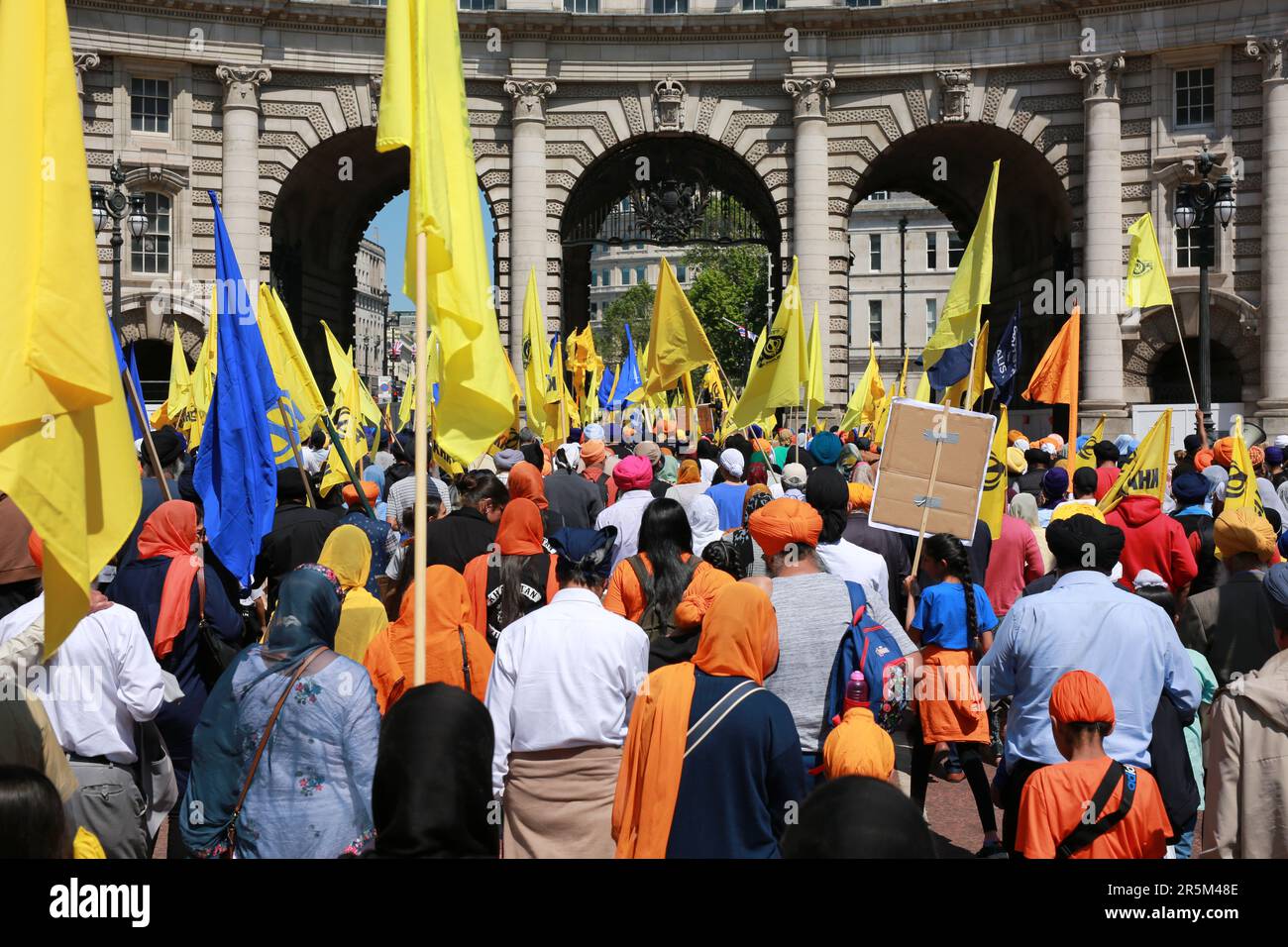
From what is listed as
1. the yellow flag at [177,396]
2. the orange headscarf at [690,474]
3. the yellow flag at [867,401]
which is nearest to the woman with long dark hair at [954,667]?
the orange headscarf at [690,474]

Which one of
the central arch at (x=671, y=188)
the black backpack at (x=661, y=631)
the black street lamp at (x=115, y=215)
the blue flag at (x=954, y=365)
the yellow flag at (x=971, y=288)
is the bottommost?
the black backpack at (x=661, y=631)

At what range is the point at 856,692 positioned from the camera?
609 centimetres

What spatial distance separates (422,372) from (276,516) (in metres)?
5.01

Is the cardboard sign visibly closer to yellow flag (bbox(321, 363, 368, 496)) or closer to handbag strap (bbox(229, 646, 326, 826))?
handbag strap (bbox(229, 646, 326, 826))

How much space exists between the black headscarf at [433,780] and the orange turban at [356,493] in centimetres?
677

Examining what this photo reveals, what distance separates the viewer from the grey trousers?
567 cm

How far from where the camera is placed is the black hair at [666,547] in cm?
717

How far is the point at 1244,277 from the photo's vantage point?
3117cm

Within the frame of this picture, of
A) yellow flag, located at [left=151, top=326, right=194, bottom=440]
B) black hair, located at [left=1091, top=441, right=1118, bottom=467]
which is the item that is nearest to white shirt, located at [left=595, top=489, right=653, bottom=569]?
black hair, located at [left=1091, top=441, right=1118, bottom=467]

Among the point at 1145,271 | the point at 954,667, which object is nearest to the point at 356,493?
the point at 954,667

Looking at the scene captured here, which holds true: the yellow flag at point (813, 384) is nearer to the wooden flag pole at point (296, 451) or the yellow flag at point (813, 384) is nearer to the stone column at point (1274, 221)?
the wooden flag pole at point (296, 451)

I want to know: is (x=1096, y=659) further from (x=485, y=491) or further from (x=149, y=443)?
(x=149, y=443)

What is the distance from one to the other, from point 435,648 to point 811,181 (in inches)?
1093
